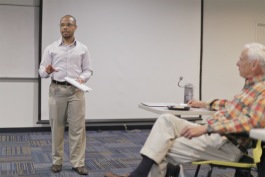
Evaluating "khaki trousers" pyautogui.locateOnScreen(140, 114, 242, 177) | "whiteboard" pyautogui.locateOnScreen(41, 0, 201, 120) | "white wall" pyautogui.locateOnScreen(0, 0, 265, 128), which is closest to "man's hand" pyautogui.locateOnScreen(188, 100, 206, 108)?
"khaki trousers" pyautogui.locateOnScreen(140, 114, 242, 177)

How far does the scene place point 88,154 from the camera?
4113 millimetres

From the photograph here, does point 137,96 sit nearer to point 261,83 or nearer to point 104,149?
point 104,149

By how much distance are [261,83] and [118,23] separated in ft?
11.9

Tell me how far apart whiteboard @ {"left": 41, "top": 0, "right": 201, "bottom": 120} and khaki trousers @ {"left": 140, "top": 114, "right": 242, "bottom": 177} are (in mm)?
3340

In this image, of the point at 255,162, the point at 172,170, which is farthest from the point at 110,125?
the point at 255,162

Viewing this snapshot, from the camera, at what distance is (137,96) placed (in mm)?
5648

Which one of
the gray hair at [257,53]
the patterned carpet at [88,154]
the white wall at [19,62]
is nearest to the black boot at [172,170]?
the gray hair at [257,53]

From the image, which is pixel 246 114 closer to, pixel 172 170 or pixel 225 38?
pixel 172 170

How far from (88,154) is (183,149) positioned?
217cm

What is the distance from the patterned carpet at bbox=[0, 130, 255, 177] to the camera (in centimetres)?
342

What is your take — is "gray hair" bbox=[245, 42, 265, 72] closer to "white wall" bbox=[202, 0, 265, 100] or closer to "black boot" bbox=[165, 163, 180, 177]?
"black boot" bbox=[165, 163, 180, 177]

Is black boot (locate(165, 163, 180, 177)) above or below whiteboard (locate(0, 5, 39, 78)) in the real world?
below

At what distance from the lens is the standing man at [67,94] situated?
3.30 metres

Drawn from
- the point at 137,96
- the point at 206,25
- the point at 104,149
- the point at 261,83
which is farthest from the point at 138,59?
the point at 261,83
